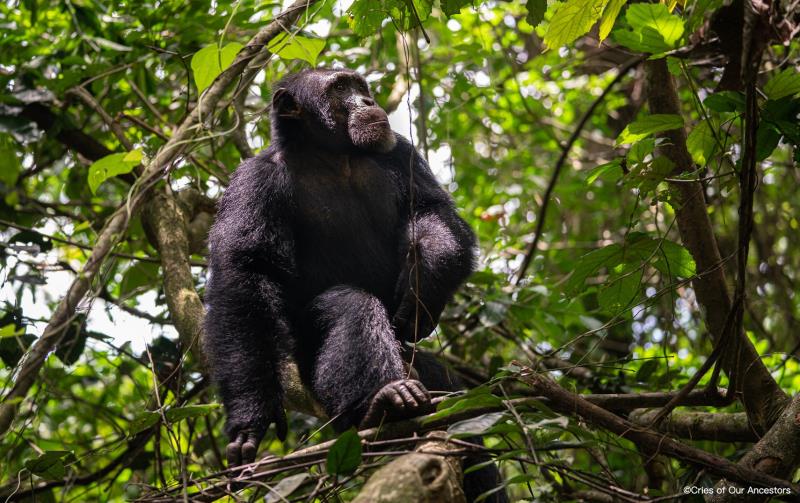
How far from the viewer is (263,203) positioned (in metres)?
5.63

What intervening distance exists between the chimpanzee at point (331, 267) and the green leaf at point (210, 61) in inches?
51.2

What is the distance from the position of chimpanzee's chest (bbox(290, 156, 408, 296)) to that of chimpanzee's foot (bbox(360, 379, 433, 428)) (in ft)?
4.71

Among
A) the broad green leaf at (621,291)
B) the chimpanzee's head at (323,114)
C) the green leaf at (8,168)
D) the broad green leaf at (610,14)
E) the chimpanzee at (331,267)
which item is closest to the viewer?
the broad green leaf at (610,14)

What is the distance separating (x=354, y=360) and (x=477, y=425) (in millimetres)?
1792

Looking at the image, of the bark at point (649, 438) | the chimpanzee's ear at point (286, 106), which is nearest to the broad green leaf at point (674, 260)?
the bark at point (649, 438)

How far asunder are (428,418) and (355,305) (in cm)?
165

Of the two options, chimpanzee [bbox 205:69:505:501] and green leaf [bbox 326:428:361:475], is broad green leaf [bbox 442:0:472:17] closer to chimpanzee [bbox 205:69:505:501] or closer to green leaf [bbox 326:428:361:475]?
chimpanzee [bbox 205:69:505:501]

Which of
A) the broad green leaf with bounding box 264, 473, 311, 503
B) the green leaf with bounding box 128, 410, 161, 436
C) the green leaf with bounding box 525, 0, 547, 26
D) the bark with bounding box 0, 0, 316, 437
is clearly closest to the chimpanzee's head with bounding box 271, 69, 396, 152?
the bark with bounding box 0, 0, 316, 437

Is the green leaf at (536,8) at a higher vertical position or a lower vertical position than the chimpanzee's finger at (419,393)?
higher

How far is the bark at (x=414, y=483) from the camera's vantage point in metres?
2.72

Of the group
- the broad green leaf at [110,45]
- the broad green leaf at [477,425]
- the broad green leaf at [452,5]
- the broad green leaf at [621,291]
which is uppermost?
the broad green leaf at [110,45]

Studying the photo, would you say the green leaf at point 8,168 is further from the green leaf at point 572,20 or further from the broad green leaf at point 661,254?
the broad green leaf at point 661,254

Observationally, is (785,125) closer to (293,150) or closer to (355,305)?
(355,305)

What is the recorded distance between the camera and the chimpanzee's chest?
591 centimetres
